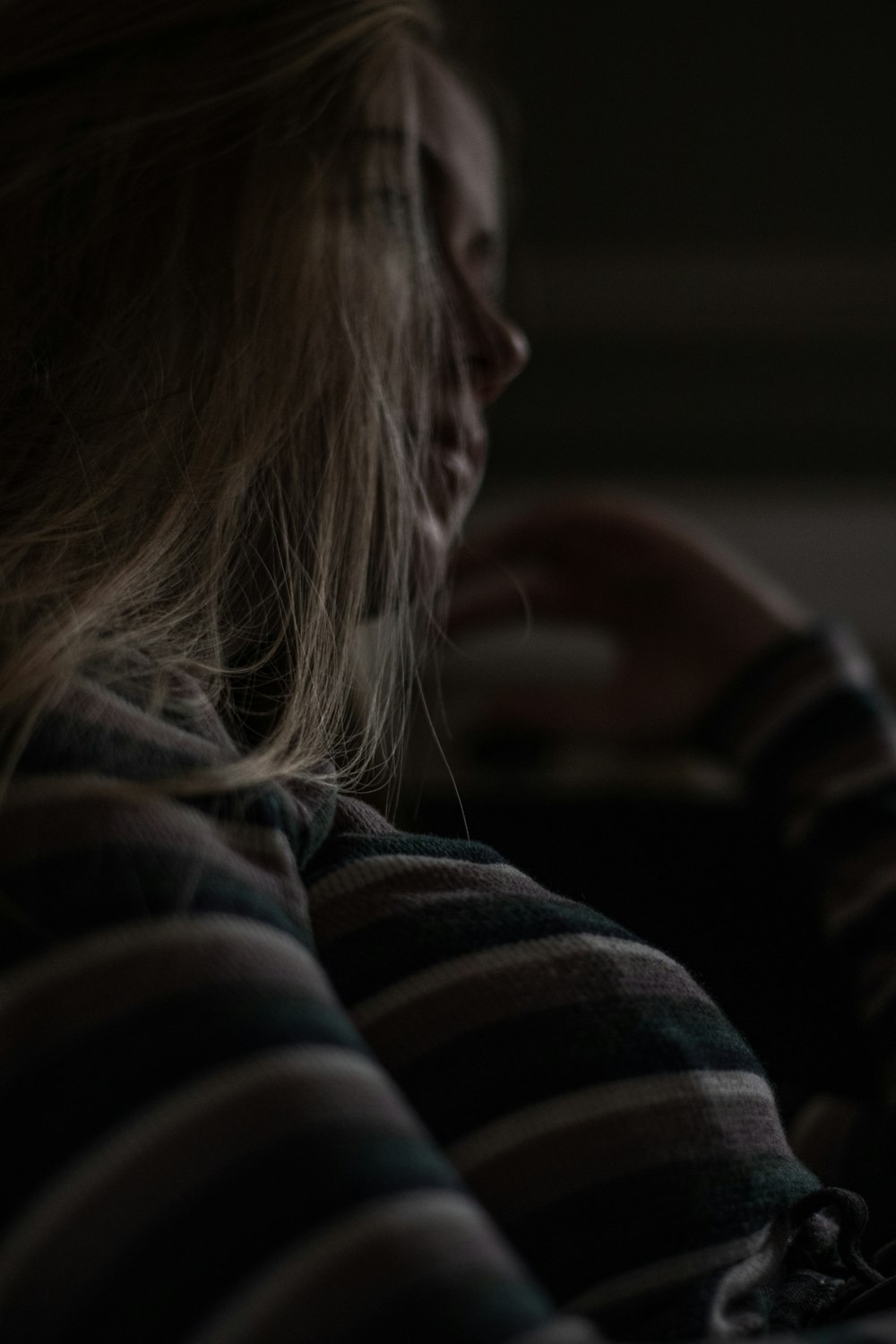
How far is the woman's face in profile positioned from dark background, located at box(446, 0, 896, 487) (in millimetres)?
929

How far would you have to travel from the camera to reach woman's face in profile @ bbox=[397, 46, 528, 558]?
507 mm

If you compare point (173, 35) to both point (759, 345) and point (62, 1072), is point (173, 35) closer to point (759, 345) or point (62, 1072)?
point (62, 1072)

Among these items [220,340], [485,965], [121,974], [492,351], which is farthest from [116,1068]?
[492,351]

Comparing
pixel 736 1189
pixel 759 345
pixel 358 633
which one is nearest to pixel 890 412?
pixel 759 345

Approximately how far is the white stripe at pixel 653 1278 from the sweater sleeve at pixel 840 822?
0.23 meters

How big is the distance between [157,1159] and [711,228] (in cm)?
151

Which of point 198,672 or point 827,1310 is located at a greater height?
point 198,672

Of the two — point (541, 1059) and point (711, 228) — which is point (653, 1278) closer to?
point (541, 1059)

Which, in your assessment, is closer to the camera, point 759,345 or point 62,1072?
point 62,1072

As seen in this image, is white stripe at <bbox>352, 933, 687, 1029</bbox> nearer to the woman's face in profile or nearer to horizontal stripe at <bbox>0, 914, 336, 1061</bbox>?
horizontal stripe at <bbox>0, 914, 336, 1061</bbox>

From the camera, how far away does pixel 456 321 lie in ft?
1.70

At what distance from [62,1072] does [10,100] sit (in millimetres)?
357

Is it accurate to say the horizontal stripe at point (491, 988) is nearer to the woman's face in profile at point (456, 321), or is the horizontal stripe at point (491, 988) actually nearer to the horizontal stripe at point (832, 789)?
the woman's face in profile at point (456, 321)

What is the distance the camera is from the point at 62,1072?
9.8 inches
